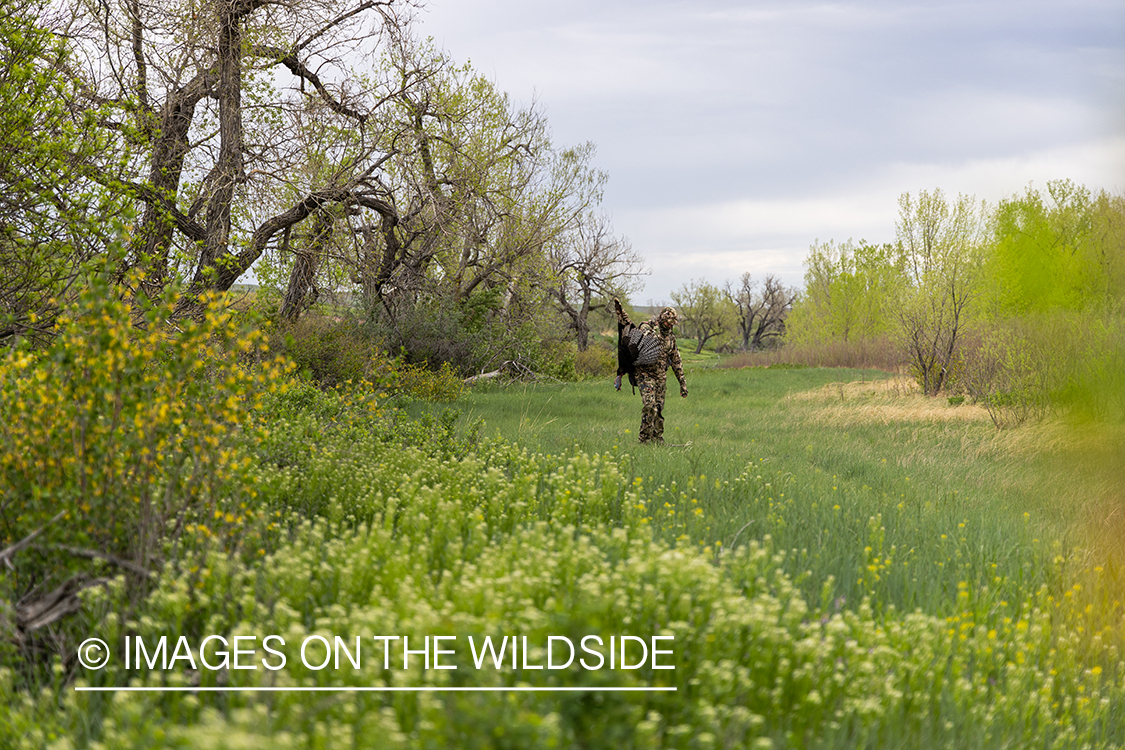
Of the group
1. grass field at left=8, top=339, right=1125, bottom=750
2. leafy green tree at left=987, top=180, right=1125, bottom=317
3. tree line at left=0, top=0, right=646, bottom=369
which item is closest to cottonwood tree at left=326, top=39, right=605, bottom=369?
tree line at left=0, top=0, right=646, bottom=369

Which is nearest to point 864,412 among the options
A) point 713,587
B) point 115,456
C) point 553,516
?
point 553,516

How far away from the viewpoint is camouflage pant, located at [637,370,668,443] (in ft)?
33.4

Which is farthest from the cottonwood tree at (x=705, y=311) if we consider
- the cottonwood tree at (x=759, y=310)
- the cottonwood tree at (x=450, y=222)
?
A: the cottonwood tree at (x=450, y=222)

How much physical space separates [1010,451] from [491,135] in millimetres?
17660

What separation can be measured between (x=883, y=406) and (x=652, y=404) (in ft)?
27.8

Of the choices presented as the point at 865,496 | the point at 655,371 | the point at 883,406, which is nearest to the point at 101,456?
the point at 865,496

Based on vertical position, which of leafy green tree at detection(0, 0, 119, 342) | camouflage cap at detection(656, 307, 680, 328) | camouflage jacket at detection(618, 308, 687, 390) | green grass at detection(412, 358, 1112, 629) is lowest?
green grass at detection(412, 358, 1112, 629)

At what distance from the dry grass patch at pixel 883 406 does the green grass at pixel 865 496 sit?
0.12m

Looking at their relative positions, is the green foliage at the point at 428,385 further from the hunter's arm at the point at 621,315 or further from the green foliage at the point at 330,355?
the hunter's arm at the point at 621,315

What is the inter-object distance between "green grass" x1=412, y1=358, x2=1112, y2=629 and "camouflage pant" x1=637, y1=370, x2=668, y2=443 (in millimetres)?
280

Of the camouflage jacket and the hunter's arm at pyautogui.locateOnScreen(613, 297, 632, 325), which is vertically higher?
the hunter's arm at pyautogui.locateOnScreen(613, 297, 632, 325)

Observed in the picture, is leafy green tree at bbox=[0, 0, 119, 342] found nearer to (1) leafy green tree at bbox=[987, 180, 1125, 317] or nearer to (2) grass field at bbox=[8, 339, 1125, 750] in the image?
(2) grass field at bbox=[8, 339, 1125, 750]

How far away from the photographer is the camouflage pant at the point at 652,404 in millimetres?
10188

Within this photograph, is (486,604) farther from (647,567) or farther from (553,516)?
(553,516)
